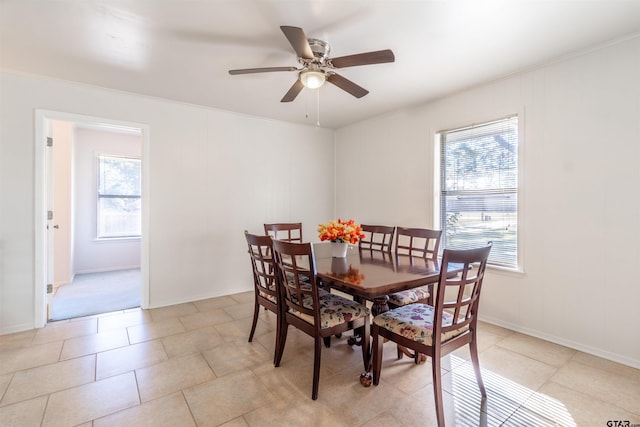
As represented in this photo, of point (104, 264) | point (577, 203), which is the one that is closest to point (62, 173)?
point (104, 264)

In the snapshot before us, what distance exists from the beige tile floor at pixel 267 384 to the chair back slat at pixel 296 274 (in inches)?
20.4

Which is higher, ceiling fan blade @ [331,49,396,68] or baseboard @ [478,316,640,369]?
ceiling fan blade @ [331,49,396,68]

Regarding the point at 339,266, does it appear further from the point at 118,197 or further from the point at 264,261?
the point at 118,197

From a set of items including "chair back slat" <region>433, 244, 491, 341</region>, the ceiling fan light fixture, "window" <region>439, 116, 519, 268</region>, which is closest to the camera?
"chair back slat" <region>433, 244, 491, 341</region>

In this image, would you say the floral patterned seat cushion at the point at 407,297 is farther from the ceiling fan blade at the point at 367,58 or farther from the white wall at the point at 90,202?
the white wall at the point at 90,202

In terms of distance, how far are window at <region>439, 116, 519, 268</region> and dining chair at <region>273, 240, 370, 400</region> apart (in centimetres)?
183

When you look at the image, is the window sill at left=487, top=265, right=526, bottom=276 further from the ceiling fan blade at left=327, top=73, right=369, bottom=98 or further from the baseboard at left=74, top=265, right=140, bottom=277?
the baseboard at left=74, top=265, right=140, bottom=277

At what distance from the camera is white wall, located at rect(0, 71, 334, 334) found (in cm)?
286

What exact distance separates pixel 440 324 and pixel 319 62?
6.46 feet

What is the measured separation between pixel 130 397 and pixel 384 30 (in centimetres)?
303

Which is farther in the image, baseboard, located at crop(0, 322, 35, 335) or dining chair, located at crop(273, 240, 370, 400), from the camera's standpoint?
baseboard, located at crop(0, 322, 35, 335)

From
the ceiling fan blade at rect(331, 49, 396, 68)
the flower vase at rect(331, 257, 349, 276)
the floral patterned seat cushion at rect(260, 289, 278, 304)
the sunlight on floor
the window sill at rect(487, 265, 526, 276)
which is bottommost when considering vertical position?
the sunlight on floor

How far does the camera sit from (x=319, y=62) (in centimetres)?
222

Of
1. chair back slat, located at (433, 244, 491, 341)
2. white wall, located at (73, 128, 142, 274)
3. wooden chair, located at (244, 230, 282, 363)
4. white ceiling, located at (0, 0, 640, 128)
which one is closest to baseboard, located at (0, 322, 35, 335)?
wooden chair, located at (244, 230, 282, 363)
